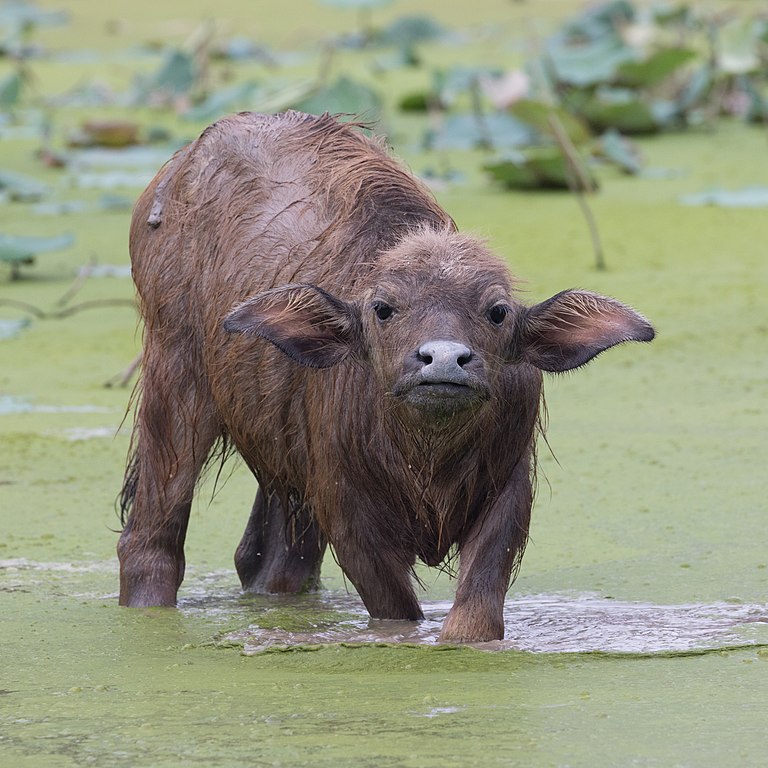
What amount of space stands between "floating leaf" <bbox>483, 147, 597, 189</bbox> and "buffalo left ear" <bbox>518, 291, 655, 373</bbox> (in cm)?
740

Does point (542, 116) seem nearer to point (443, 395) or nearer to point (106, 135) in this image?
point (106, 135)

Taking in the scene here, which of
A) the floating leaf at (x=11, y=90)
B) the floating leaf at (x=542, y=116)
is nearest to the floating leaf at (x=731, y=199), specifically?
the floating leaf at (x=542, y=116)

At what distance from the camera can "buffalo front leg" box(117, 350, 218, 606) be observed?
6.24 m

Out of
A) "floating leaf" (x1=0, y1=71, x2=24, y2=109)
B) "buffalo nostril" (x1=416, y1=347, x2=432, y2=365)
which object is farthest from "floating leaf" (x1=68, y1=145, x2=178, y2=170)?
"buffalo nostril" (x1=416, y1=347, x2=432, y2=365)

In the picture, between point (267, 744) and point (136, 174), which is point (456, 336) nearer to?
point (267, 744)

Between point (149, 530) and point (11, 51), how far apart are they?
55.1ft

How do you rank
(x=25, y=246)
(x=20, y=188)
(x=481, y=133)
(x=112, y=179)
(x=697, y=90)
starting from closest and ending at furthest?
(x=25, y=246) < (x=20, y=188) < (x=112, y=179) < (x=481, y=133) < (x=697, y=90)

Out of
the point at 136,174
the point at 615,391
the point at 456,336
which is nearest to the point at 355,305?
the point at 456,336

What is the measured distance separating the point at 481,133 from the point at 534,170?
2131 mm

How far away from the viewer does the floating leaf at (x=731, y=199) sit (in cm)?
1284

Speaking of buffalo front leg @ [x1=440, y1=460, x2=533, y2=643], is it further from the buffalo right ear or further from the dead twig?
the dead twig

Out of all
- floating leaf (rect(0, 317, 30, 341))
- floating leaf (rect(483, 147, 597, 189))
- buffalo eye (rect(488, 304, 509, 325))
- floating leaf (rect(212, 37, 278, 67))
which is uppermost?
floating leaf (rect(212, 37, 278, 67))

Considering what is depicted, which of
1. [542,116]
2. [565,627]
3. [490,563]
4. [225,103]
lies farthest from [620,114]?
[490,563]

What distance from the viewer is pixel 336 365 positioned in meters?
5.50
